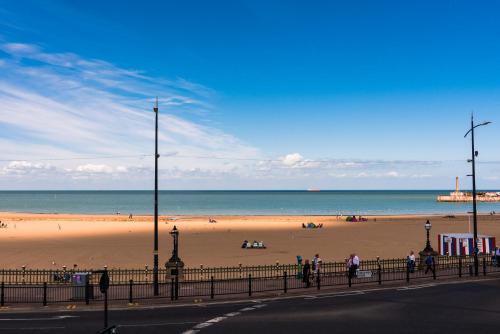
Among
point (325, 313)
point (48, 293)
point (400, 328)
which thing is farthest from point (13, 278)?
point (400, 328)

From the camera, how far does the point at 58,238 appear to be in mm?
58344

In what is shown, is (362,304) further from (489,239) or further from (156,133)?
(489,239)

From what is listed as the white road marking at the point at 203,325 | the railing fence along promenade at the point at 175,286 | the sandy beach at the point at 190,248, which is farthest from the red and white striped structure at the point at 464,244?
the white road marking at the point at 203,325

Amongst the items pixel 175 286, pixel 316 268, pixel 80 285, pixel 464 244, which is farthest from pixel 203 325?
pixel 464 244

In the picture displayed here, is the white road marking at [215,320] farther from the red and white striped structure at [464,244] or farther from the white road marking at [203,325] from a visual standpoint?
the red and white striped structure at [464,244]

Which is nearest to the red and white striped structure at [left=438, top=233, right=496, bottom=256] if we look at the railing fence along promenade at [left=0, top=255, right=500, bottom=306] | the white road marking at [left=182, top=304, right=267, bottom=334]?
the railing fence along promenade at [left=0, top=255, right=500, bottom=306]

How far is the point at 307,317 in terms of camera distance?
59.1ft

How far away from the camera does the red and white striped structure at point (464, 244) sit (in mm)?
38500

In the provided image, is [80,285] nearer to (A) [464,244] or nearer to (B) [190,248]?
(B) [190,248]

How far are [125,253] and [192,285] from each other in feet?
66.1

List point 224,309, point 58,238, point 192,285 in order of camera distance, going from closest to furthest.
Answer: point 224,309 → point 192,285 → point 58,238

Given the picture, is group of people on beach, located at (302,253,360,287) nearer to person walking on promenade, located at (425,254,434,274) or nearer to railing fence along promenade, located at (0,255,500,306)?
railing fence along promenade, located at (0,255,500,306)

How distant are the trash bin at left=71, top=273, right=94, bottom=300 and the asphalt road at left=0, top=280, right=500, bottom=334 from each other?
234cm

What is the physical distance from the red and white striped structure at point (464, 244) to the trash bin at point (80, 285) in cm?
2959
